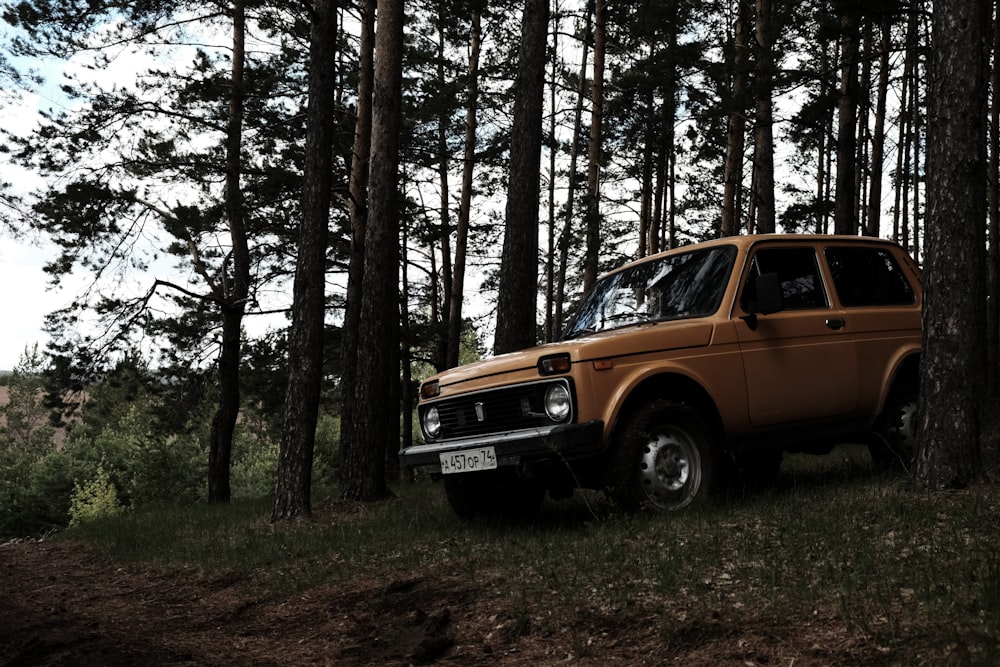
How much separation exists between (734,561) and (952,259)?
2785 millimetres

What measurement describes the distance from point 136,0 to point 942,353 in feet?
44.1

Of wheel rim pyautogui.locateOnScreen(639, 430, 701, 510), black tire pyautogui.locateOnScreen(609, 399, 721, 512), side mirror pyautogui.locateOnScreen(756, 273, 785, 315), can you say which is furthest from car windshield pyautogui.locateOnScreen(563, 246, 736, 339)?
wheel rim pyautogui.locateOnScreen(639, 430, 701, 510)

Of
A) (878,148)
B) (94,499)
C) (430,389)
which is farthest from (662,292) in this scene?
(94,499)

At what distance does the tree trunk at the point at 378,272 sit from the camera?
1127 centimetres

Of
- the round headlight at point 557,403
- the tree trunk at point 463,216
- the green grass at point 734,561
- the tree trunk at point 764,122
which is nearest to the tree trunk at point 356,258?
the green grass at point 734,561

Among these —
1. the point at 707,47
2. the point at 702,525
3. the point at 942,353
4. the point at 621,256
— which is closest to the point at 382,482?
the point at 702,525

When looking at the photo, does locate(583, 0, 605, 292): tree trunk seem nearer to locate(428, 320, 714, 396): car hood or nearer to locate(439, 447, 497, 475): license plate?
locate(428, 320, 714, 396): car hood

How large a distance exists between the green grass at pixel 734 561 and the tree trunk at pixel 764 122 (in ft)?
30.6

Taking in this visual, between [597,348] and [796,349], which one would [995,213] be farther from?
[597,348]

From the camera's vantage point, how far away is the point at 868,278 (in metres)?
8.08

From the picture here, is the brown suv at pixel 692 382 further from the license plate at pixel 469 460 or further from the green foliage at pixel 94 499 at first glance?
the green foliage at pixel 94 499

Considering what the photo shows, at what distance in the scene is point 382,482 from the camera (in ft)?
38.7

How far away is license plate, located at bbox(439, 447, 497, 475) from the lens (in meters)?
6.53

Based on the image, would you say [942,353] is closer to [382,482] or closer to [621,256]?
[382,482]
